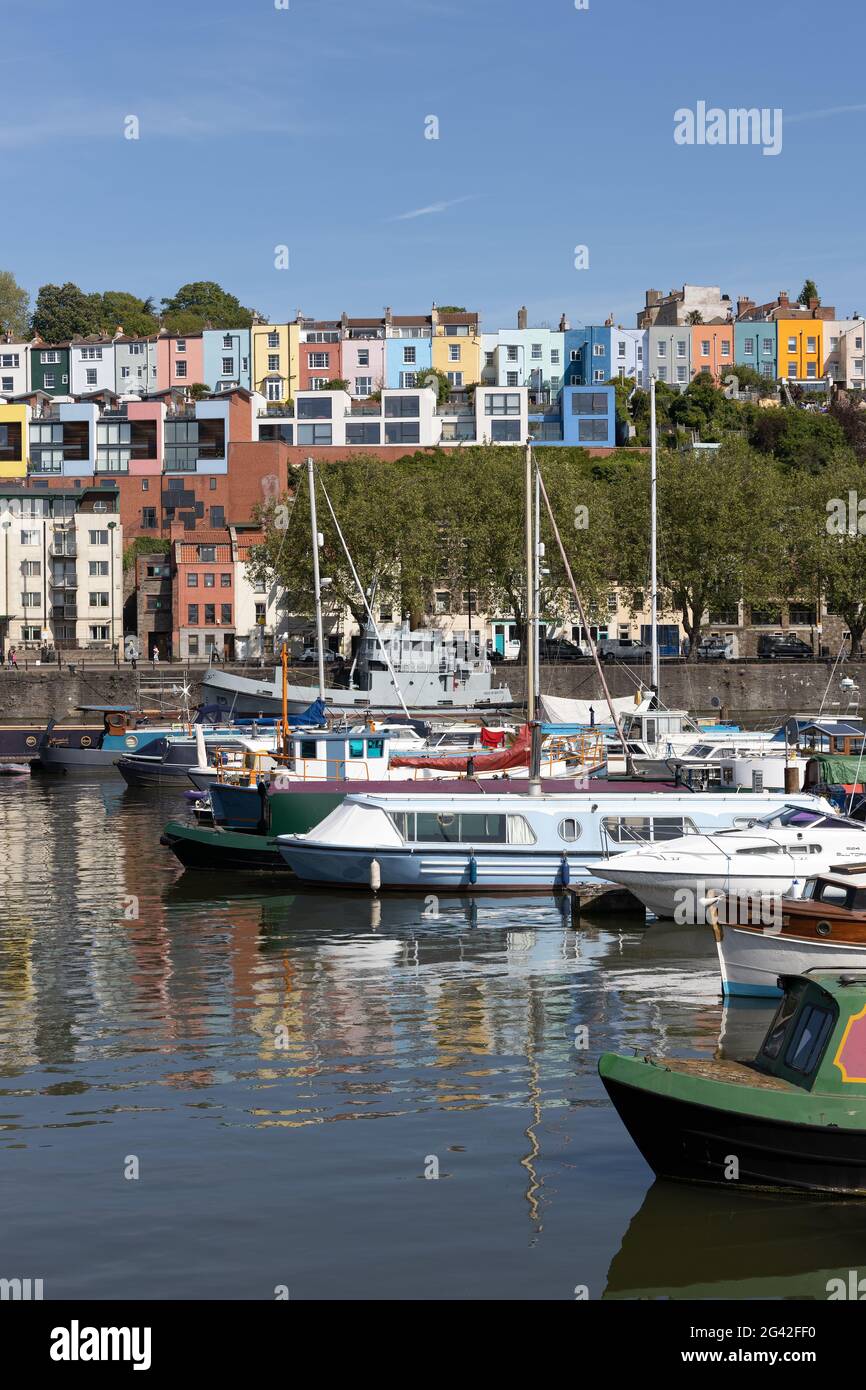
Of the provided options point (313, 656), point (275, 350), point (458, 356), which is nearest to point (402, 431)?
point (458, 356)

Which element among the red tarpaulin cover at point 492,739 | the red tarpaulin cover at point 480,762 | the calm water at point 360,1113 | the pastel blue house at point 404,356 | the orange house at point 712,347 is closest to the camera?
the calm water at point 360,1113

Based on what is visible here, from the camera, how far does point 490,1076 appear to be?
21.3 metres

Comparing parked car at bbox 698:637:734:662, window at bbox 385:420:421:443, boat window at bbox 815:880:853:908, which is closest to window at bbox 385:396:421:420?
window at bbox 385:420:421:443

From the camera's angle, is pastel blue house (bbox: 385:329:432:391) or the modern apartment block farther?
pastel blue house (bbox: 385:329:432:391)

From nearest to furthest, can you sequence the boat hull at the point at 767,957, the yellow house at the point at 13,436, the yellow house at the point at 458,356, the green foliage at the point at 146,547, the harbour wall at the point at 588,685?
the boat hull at the point at 767,957
the harbour wall at the point at 588,685
the green foliage at the point at 146,547
the yellow house at the point at 13,436
the yellow house at the point at 458,356

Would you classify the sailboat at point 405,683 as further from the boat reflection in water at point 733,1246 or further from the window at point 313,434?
the boat reflection in water at point 733,1246

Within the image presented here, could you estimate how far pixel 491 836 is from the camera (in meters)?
35.4

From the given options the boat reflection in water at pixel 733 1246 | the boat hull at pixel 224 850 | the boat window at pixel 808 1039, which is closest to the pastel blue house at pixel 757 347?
the boat hull at pixel 224 850

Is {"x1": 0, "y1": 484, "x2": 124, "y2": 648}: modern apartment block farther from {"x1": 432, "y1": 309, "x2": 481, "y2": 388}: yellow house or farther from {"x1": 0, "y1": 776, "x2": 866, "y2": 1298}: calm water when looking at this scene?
{"x1": 0, "y1": 776, "x2": 866, "y2": 1298}: calm water

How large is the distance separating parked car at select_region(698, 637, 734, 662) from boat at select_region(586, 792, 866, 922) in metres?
76.3

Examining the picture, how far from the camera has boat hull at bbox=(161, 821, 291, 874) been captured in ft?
129

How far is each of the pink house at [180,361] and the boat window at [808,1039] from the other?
145 meters

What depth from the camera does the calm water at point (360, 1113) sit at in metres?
15.3

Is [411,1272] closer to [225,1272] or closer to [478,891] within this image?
[225,1272]
